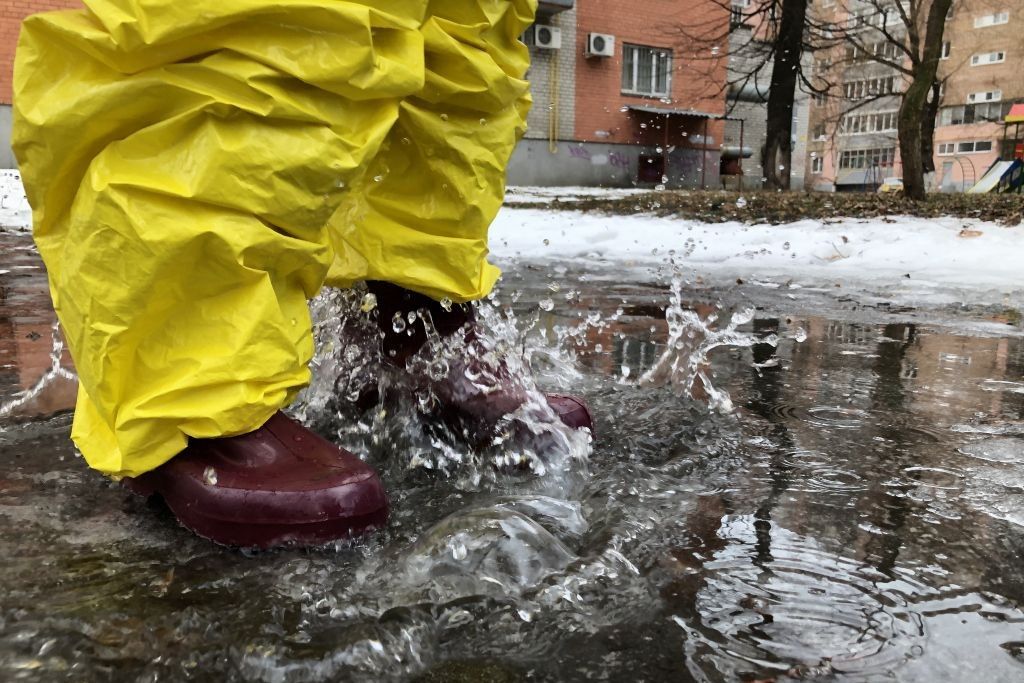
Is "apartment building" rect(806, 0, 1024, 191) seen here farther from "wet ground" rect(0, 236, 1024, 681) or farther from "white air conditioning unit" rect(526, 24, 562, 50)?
"wet ground" rect(0, 236, 1024, 681)

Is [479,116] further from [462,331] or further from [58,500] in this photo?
[58,500]

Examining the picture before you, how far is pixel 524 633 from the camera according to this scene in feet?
3.13

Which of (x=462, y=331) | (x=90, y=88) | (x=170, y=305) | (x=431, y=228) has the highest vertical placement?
(x=90, y=88)

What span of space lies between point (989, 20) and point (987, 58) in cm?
210

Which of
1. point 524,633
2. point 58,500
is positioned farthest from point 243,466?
point 524,633

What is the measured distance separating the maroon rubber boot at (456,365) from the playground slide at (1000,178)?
54.2 feet

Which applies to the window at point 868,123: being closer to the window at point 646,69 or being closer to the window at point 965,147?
the window at point 965,147

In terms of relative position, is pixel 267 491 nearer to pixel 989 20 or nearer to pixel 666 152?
pixel 666 152

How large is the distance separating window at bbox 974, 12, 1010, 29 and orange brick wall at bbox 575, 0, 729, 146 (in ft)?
117

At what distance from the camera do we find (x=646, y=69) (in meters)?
19.3

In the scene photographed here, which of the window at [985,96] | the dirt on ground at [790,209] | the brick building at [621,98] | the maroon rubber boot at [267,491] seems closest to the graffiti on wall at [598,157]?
the brick building at [621,98]

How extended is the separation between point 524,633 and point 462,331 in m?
0.83

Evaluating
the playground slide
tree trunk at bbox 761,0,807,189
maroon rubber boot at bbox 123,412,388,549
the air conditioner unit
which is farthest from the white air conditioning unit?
maroon rubber boot at bbox 123,412,388,549

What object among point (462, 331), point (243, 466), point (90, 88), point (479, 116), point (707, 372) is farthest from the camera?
point (707, 372)
